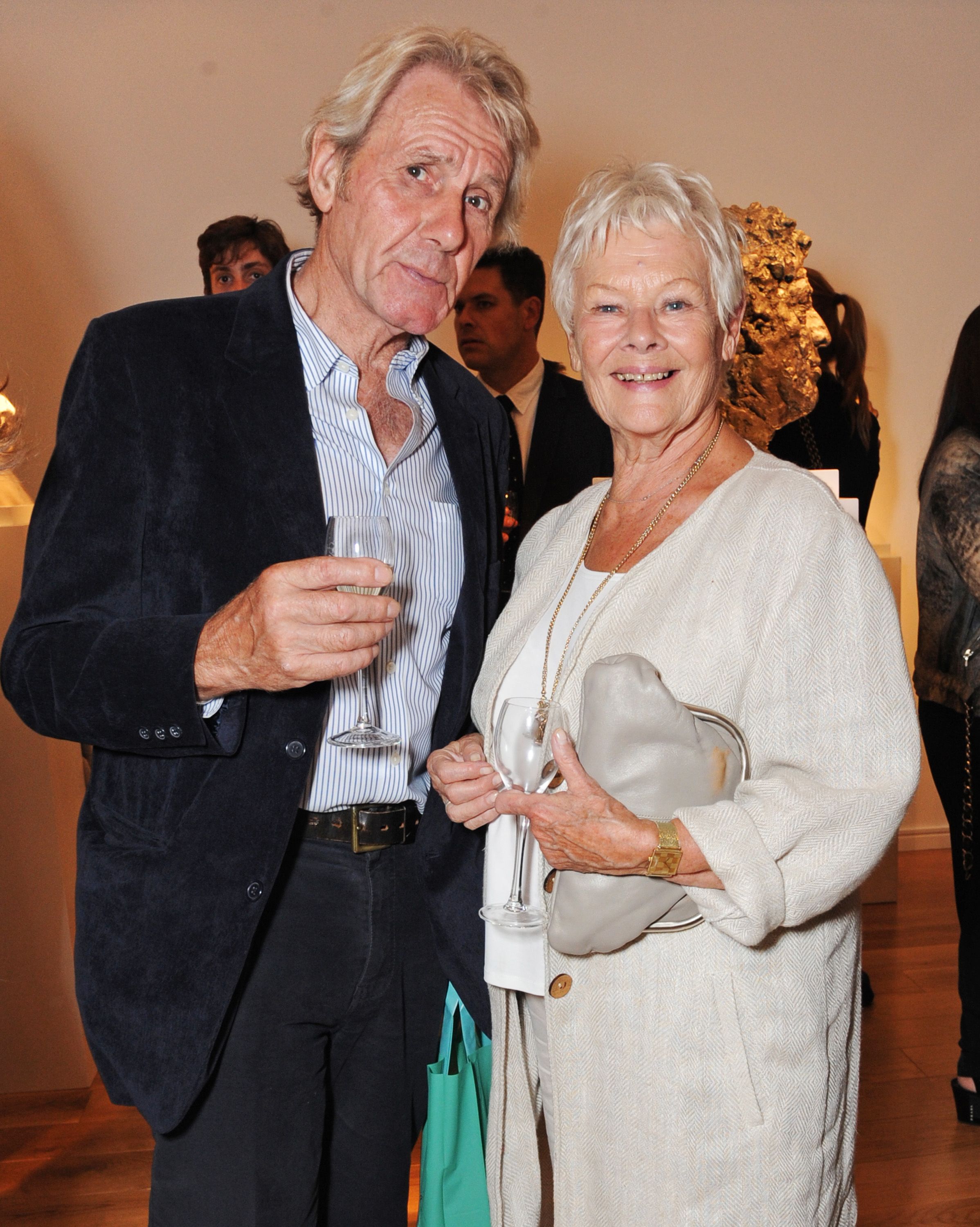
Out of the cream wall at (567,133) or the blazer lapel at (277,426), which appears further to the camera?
the cream wall at (567,133)

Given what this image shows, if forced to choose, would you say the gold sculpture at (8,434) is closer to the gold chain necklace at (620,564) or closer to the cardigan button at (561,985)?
the gold chain necklace at (620,564)

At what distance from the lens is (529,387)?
3.99m

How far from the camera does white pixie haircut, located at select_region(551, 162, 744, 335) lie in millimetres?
1529

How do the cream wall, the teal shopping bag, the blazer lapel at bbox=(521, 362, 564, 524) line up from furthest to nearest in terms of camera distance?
1. the cream wall
2. the blazer lapel at bbox=(521, 362, 564, 524)
3. the teal shopping bag

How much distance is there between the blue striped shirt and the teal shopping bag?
385 millimetres

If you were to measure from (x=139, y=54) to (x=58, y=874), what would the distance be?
11.2 ft

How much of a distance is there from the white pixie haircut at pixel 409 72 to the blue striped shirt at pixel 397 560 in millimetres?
223

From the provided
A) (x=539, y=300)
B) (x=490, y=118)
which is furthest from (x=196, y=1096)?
(x=539, y=300)

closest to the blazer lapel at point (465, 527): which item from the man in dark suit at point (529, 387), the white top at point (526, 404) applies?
the man in dark suit at point (529, 387)

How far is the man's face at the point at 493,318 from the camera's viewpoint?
12.8 ft

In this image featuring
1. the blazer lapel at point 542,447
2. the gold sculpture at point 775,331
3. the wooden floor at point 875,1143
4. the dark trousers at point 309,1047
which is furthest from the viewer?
the blazer lapel at point 542,447

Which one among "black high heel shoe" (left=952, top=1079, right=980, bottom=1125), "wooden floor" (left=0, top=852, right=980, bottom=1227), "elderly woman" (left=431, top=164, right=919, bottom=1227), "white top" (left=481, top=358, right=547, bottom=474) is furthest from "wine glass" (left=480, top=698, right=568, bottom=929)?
"white top" (left=481, top=358, right=547, bottom=474)

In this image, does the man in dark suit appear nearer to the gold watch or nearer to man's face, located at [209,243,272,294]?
man's face, located at [209,243,272,294]

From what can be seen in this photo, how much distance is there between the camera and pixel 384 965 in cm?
164
